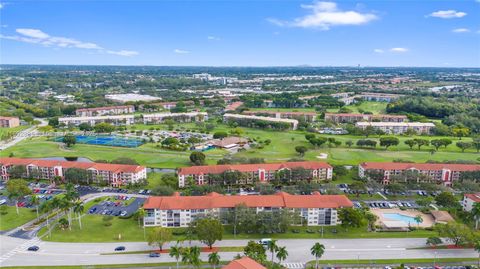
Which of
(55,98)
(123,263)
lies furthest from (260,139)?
(55,98)

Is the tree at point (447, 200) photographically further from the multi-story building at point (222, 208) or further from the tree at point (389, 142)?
the tree at point (389, 142)

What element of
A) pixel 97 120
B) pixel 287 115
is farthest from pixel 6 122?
pixel 287 115

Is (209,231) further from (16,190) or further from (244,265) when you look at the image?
(16,190)

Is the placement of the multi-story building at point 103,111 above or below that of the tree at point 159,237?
above

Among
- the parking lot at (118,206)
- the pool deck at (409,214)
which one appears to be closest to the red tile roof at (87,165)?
the parking lot at (118,206)

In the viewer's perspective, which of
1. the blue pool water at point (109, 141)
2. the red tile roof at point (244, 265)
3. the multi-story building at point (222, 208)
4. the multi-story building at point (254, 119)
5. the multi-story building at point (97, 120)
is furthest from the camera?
the multi-story building at point (97, 120)
